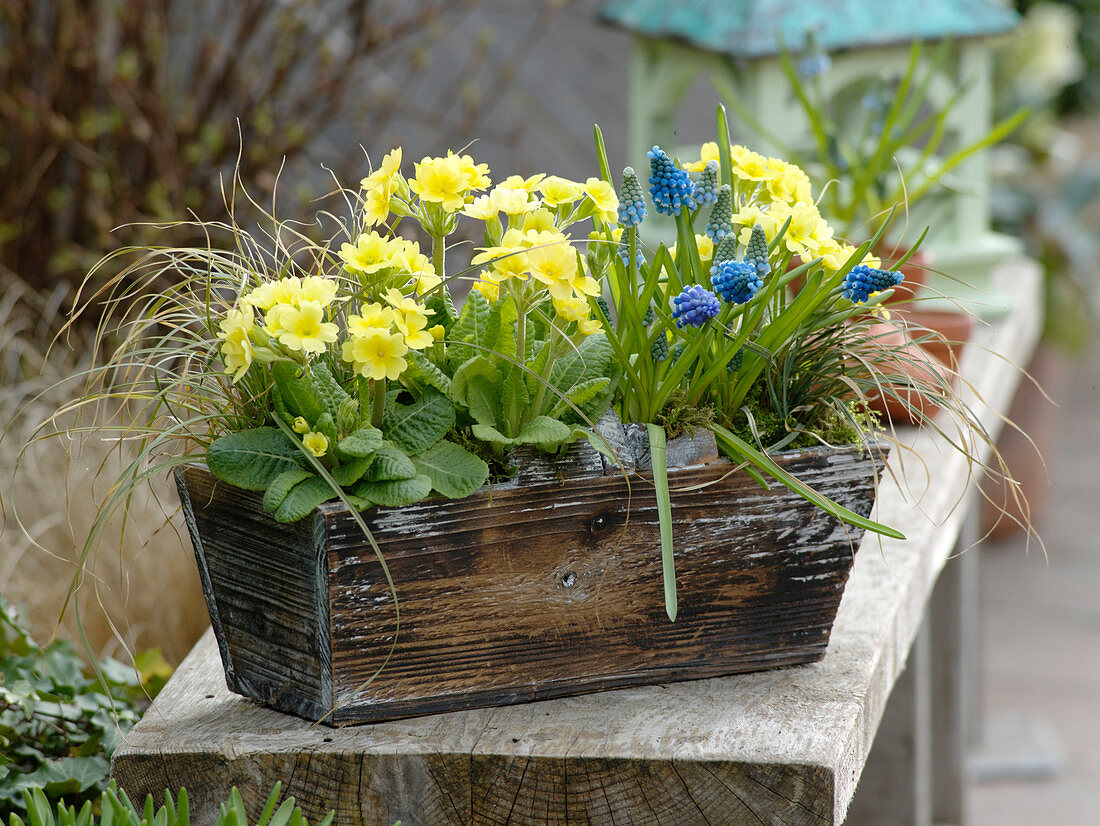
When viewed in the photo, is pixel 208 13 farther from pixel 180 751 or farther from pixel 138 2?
pixel 180 751

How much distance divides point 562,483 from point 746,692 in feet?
0.68

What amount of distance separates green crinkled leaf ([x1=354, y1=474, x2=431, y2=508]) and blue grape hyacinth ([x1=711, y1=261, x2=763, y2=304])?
0.75 ft

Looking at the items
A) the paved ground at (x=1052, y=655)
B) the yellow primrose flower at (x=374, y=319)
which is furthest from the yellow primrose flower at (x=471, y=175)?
the paved ground at (x=1052, y=655)

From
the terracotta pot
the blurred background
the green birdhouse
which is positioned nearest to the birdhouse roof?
the green birdhouse

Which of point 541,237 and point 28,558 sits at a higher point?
point 541,237

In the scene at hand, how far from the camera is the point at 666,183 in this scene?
0.76 meters

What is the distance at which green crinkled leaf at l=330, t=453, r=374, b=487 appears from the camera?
2.25 ft

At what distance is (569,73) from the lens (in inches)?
120

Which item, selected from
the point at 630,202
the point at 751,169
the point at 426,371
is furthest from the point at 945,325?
the point at 426,371

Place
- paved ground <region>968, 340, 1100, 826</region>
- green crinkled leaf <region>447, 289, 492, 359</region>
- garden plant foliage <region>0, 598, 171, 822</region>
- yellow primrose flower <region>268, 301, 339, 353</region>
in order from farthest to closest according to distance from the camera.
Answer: paved ground <region>968, 340, 1100, 826</region>
garden plant foliage <region>0, 598, 171, 822</region>
green crinkled leaf <region>447, 289, 492, 359</region>
yellow primrose flower <region>268, 301, 339, 353</region>

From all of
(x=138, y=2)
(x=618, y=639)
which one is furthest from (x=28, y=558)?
(x=138, y=2)

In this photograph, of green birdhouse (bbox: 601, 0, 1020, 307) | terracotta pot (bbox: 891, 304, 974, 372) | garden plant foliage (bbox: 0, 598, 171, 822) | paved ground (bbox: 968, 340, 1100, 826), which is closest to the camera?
garden plant foliage (bbox: 0, 598, 171, 822)

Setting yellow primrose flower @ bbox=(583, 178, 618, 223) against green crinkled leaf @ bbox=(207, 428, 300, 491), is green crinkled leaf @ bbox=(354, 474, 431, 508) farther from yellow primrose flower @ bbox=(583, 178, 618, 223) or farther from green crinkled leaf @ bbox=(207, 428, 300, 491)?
yellow primrose flower @ bbox=(583, 178, 618, 223)

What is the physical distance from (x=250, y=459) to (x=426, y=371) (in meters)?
0.12
